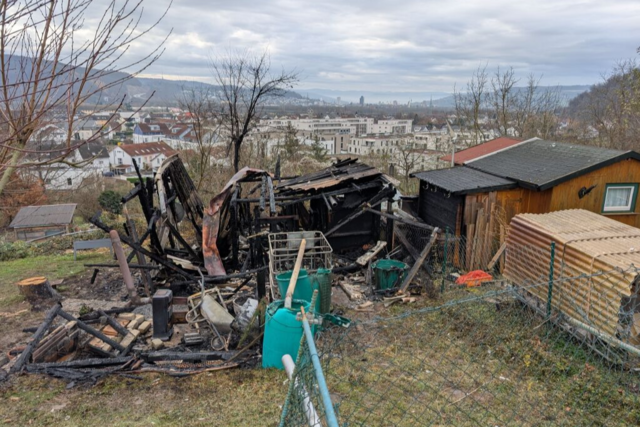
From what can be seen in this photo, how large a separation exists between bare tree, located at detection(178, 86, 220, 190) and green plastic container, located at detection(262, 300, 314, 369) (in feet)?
42.6

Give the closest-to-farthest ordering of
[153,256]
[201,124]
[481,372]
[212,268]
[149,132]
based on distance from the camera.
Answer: [481,372]
[153,256]
[212,268]
[201,124]
[149,132]

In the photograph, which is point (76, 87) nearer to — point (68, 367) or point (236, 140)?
point (68, 367)

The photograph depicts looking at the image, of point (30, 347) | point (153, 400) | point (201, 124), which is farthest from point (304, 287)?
point (201, 124)

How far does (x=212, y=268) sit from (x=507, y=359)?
643 cm

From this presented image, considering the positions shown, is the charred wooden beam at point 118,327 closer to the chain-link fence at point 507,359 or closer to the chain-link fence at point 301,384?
the chain-link fence at point 507,359

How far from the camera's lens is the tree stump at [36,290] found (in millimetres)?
9164

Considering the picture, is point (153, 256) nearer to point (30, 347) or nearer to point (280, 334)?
point (30, 347)

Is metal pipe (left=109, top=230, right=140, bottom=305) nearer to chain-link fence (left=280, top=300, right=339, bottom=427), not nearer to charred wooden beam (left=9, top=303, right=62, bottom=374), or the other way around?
charred wooden beam (left=9, top=303, right=62, bottom=374)

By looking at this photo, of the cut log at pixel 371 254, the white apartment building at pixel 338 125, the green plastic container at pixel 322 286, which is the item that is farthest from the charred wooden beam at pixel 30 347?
the white apartment building at pixel 338 125

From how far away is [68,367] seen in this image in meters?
6.09

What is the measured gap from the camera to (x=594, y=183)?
1133cm

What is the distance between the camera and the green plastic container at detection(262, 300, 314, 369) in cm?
560

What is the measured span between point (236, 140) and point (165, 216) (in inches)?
402

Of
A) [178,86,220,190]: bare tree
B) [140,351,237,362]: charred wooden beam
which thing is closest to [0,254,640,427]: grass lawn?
[140,351,237,362]: charred wooden beam
